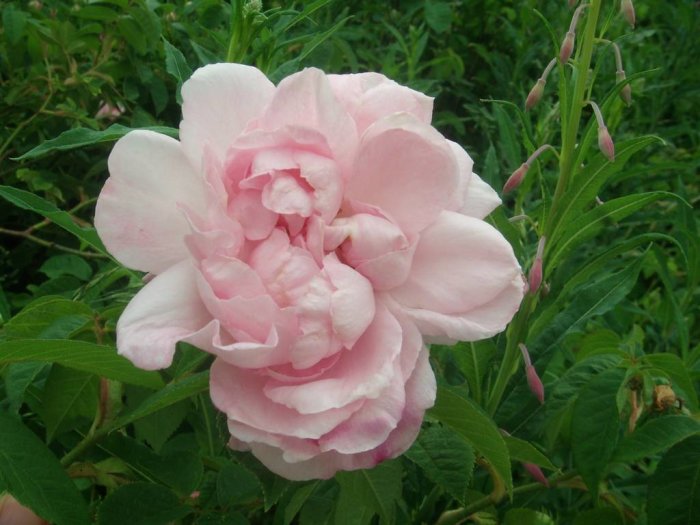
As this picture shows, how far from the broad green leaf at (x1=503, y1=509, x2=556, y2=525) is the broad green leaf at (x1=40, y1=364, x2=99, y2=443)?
0.39 meters

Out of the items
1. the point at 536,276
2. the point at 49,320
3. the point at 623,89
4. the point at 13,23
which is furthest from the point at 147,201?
the point at 13,23

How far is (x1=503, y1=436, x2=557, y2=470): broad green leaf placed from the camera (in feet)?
2.03

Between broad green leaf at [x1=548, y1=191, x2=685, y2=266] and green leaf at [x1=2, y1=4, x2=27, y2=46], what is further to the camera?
green leaf at [x1=2, y1=4, x2=27, y2=46]

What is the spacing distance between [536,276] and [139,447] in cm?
37

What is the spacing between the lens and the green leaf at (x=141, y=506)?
657 mm

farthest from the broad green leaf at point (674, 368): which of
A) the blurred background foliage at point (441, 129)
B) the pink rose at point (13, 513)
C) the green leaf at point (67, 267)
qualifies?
the green leaf at point (67, 267)

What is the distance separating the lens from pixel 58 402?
66 cm

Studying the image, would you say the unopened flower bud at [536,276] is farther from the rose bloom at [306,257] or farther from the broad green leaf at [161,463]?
the broad green leaf at [161,463]

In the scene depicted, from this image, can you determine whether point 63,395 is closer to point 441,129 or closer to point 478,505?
point 478,505

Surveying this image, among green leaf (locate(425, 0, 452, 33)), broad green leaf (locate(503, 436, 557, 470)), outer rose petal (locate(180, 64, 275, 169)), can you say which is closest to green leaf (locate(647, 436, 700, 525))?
broad green leaf (locate(503, 436, 557, 470))

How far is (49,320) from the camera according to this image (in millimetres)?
681

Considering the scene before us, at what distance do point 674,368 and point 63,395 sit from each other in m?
0.54

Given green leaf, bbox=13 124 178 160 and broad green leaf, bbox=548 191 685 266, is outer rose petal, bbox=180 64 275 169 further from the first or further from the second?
broad green leaf, bbox=548 191 685 266

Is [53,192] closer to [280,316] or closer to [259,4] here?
[259,4]
